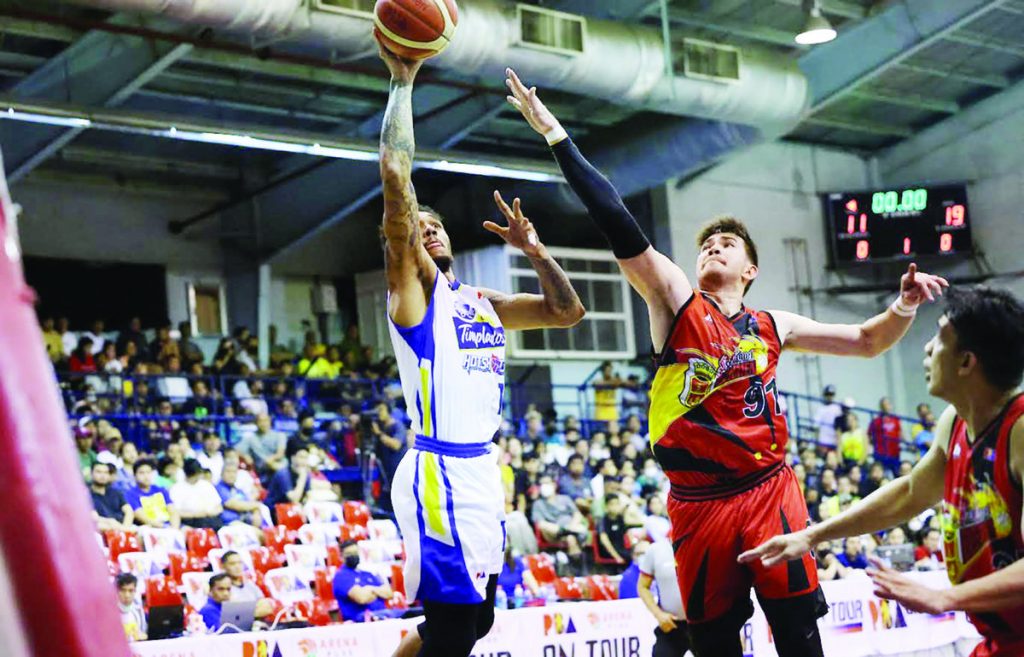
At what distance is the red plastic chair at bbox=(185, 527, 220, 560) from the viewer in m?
13.2

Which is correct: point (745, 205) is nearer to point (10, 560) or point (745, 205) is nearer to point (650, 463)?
point (650, 463)

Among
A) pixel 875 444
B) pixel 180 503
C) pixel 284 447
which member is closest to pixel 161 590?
pixel 180 503

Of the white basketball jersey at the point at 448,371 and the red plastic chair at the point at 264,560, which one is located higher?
the white basketball jersey at the point at 448,371

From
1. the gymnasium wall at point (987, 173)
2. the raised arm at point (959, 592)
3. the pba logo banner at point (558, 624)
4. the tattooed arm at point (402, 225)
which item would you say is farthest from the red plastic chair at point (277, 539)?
the gymnasium wall at point (987, 173)

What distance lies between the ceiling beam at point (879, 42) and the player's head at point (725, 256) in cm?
1543

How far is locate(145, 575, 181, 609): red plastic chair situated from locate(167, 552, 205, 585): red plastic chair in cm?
29

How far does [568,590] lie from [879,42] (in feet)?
37.9

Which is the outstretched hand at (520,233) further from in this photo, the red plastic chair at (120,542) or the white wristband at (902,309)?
the red plastic chair at (120,542)

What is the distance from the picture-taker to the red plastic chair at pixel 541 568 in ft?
48.5

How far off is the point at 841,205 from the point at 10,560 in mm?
26825

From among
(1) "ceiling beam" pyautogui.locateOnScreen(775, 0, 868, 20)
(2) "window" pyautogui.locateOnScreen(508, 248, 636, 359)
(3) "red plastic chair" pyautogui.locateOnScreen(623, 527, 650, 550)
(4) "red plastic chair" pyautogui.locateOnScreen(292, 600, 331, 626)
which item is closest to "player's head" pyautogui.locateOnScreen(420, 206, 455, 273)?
(4) "red plastic chair" pyautogui.locateOnScreen(292, 600, 331, 626)

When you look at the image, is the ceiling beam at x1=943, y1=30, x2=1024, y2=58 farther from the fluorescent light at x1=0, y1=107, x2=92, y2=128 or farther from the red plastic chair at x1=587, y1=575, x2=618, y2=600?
the fluorescent light at x1=0, y1=107, x2=92, y2=128

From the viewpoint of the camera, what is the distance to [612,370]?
25.4m

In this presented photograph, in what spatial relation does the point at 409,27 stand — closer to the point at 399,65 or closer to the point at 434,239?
the point at 399,65
